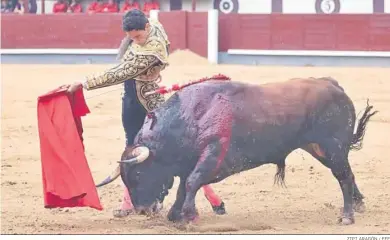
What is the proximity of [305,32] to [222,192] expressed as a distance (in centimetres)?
968

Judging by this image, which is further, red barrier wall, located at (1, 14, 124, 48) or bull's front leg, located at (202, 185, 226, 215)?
red barrier wall, located at (1, 14, 124, 48)

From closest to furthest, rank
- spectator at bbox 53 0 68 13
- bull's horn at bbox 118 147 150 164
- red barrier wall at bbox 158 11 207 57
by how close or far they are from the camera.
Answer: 1. bull's horn at bbox 118 147 150 164
2. red barrier wall at bbox 158 11 207 57
3. spectator at bbox 53 0 68 13

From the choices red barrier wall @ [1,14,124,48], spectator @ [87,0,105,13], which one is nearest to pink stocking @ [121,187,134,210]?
red barrier wall @ [1,14,124,48]

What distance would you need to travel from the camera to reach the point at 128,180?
484 cm

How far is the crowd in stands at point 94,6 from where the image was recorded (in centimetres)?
1711

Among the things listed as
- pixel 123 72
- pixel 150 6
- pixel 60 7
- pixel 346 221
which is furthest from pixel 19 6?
pixel 346 221

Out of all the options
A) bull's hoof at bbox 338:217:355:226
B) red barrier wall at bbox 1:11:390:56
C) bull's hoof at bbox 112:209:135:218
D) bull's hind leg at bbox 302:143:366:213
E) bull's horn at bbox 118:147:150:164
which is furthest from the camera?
red barrier wall at bbox 1:11:390:56

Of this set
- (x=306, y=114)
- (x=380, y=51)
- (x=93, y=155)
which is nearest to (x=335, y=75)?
(x=380, y=51)

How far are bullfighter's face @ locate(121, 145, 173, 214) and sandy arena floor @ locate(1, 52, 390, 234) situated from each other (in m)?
0.10

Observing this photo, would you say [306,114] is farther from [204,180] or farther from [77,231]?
[77,231]

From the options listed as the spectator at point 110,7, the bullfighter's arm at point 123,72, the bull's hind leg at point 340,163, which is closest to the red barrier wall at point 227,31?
the spectator at point 110,7

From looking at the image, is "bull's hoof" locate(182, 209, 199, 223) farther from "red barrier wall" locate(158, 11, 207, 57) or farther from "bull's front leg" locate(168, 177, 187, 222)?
"red barrier wall" locate(158, 11, 207, 57)

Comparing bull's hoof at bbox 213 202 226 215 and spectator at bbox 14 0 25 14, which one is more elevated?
bull's hoof at bbox 213 202 226 215

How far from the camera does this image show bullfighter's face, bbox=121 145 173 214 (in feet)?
15.7
